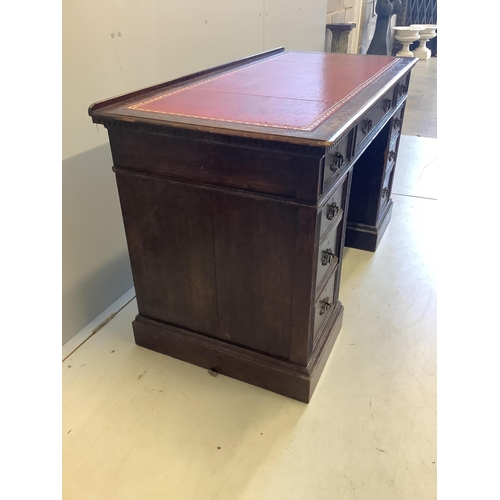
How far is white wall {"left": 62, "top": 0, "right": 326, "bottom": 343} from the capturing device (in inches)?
58.9

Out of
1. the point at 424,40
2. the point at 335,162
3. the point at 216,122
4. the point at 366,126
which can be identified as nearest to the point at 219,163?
the point at 216,122

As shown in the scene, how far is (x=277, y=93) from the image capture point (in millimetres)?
1472

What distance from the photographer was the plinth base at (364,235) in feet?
7.51

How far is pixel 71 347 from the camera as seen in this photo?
1.69 metres

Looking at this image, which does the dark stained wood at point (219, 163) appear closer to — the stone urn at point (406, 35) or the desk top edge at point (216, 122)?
the desk top edge at point (216, 122)

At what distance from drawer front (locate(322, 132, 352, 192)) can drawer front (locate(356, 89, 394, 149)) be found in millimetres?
117

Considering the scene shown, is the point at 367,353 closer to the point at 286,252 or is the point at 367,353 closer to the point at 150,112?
the point at 286,252

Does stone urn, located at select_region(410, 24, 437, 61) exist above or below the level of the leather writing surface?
below

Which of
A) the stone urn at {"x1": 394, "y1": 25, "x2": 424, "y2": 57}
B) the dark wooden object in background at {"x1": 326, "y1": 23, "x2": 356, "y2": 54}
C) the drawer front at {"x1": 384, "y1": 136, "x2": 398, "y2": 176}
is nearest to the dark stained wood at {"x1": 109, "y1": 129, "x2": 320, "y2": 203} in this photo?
the drawer front at {"x1": 384, "y1": 136, "x2": 398, "y2": 176}

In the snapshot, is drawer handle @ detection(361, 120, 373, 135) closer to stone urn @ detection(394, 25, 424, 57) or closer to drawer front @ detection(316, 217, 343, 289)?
drawer front @ detection(316, 217, 343, 289)

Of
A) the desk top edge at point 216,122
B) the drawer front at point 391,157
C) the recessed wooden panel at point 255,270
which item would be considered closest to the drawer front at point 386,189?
the drawer front at point 391,157

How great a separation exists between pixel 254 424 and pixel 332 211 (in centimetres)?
70

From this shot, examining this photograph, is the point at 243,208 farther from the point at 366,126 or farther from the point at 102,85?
the point at 102,85

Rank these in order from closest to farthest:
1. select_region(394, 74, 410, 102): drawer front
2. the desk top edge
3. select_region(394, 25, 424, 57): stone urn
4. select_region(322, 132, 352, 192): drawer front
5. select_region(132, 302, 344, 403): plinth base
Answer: the desk top edge, select_region(322, 132, 352, 192): drawer front, select_region(132, 302, 344, 403): plinth base, select_region(394, 74, 410, 102): drawer front, select_region(394, 25, 424, 57): stone urn
